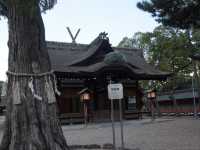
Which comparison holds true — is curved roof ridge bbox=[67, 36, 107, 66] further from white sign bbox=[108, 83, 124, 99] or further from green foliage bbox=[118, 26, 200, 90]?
white sign bbox=[108, 83, 124, 99]

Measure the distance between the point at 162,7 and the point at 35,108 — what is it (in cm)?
728

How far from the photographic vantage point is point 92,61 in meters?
24.4

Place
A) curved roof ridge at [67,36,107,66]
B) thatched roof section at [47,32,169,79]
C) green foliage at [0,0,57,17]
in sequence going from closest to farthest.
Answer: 1. green foliage at [0,0,57,17]
2. thatched roof section at [47,32,169,79]
3. curved roof ridge at [67,36,107,66]

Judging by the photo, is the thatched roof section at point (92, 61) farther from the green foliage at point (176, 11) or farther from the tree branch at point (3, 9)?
the tree branch at point (3, 9)

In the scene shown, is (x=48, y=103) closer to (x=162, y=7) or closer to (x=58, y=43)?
(x=162, y=7)

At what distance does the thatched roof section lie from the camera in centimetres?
2123

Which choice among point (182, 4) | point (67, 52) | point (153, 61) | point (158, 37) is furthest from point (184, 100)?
point (182, 4)

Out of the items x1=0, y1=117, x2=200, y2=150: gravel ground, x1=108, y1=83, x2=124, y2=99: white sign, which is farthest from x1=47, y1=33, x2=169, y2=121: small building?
x1=108, y1=83, x2=124, y2=99: white sign

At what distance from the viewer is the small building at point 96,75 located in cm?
2130

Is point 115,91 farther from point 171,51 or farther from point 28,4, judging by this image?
point 171,51

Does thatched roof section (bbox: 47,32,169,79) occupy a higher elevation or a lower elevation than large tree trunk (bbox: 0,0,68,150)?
higher

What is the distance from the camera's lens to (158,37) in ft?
97.7

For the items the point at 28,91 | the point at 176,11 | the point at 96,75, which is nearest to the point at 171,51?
the point at 96,75

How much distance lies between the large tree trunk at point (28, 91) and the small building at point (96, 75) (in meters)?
13.4
